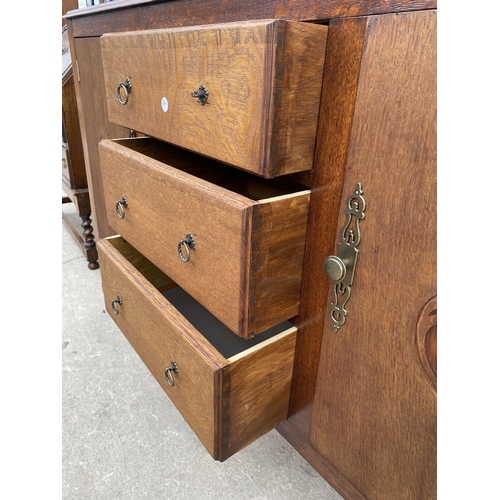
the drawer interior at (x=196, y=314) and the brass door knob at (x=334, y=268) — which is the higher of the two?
the brass door knob at (x=334, y=268)

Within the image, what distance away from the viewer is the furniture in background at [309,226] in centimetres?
40

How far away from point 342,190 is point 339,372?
257 mm

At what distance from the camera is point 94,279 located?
1.35 metres

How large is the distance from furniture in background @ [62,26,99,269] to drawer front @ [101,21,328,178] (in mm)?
743

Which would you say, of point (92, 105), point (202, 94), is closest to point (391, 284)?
point (202, 94)

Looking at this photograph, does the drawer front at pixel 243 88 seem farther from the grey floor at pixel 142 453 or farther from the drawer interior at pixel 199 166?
the grey floor at pixel 142 453

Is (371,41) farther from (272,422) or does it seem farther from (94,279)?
(94,279)

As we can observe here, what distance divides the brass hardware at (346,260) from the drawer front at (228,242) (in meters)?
0.06

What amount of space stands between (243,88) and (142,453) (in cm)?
67

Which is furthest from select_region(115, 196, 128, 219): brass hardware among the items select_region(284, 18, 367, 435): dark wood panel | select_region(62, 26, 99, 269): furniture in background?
→ select_region(62, 26, 99, 269): furniture in background

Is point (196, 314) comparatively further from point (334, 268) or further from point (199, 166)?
point (334, 268)

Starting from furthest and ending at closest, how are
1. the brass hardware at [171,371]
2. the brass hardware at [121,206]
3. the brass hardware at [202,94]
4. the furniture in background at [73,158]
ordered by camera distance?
the furniture in background at [73,158] < the brass hardware at [121,206] < the brass hardware at [171,371] < the brass hardware at [202,94]

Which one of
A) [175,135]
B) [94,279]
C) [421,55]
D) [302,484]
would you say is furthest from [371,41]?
[94,279]

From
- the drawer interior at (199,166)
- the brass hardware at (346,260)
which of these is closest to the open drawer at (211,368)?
the brass hardware at (346,260)
